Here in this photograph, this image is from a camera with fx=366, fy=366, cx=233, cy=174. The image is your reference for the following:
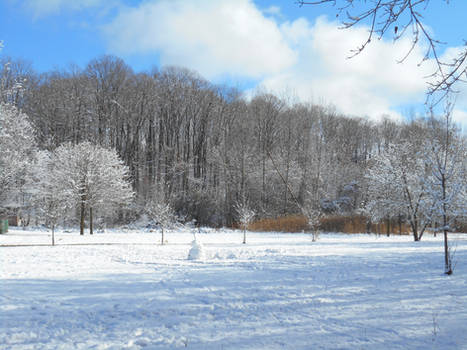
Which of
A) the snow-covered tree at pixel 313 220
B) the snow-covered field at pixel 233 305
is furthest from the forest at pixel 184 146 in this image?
the snow-covered field at pixel 233 305

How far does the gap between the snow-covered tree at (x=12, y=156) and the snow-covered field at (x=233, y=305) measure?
14610mm

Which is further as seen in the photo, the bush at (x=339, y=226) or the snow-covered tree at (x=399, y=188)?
the bush at (x=339, y=226)

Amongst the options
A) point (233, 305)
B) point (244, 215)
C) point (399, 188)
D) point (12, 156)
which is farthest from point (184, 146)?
point (233, 305)

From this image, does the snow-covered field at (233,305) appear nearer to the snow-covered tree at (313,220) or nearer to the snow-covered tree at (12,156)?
the snow-covered tree at (313,220)

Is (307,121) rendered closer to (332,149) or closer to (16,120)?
(332,149)

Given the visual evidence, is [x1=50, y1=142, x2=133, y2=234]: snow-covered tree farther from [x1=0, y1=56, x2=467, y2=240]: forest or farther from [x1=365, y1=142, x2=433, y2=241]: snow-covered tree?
[x1=365, y1=142, x2=433, y2=241]: snow-covered tree

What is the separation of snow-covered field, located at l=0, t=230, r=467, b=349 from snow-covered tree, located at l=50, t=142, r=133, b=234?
1468cm

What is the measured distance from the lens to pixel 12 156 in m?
24.4

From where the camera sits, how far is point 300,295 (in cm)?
741

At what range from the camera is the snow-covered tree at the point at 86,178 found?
2548 cm

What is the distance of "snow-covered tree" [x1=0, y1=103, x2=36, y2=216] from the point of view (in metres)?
23.3

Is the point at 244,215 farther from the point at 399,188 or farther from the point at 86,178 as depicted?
the point at 86,178

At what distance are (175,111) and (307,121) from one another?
1542 cm

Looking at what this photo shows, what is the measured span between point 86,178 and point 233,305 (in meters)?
22.0
